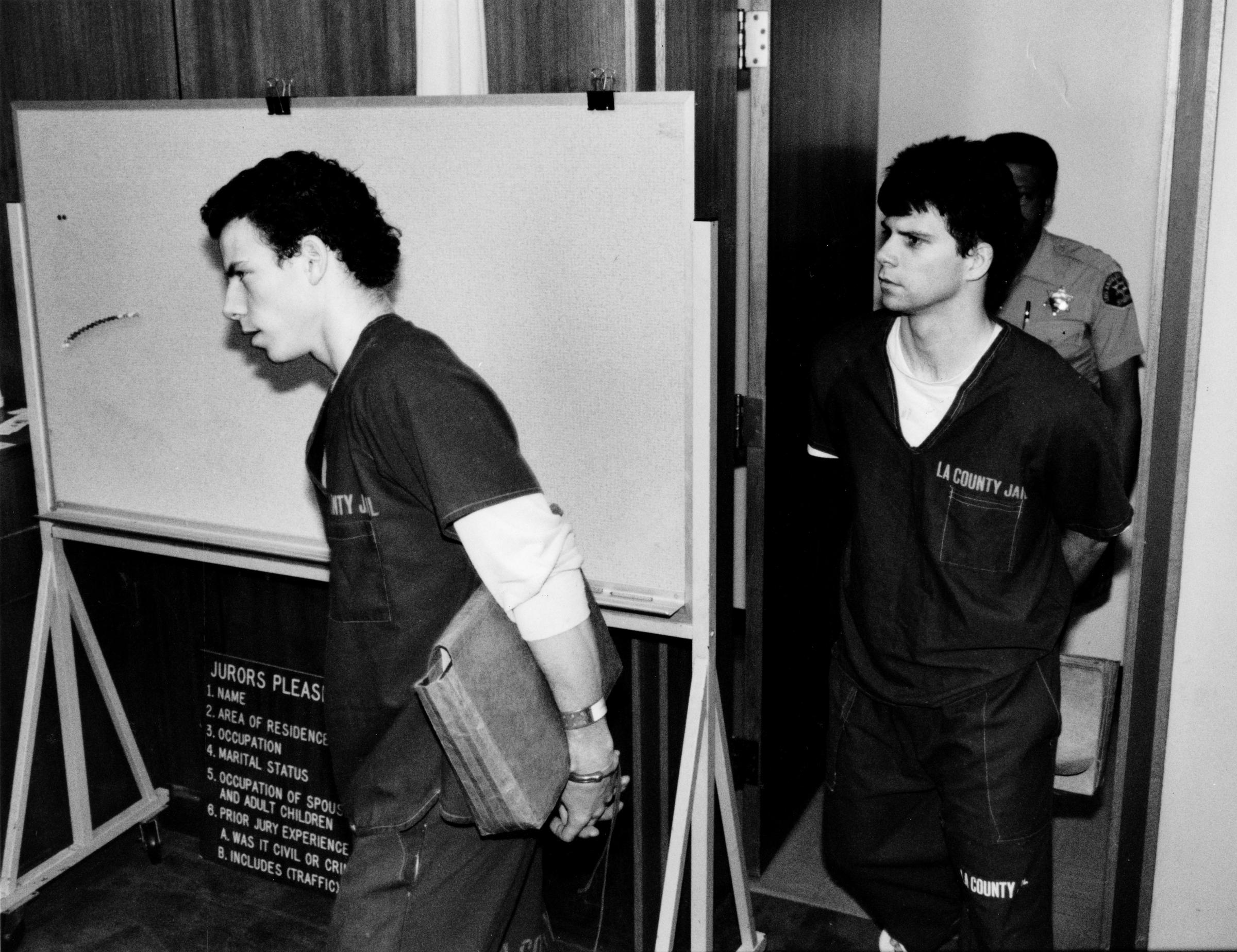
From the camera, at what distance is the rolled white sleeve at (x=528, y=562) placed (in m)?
1.55

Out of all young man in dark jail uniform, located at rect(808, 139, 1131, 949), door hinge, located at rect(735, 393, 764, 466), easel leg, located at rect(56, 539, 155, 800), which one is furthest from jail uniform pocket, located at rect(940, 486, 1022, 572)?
easel leg, located at rect(56, 539, 155, 800)

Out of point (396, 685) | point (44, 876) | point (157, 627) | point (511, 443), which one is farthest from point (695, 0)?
point (44, 876)

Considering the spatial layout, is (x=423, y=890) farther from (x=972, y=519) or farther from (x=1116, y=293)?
(x=1116, y=293)

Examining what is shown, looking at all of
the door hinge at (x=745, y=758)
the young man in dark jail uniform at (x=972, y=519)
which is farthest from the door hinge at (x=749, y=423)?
the door hinge at (x=745, y=758)

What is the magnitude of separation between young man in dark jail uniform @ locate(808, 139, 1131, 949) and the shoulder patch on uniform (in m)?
0.61

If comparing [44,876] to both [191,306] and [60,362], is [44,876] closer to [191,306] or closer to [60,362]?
[60,362]

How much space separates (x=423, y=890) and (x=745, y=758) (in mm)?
1182

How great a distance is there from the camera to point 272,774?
278cm

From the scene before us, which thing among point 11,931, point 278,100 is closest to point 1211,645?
point 278,100

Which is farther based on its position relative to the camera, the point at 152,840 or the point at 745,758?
the point at 152,840

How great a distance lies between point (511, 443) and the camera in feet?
5.23

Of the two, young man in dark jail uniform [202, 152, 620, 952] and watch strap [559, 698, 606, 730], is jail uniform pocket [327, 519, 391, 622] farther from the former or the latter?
watch strap [559, 698, 606, 730]

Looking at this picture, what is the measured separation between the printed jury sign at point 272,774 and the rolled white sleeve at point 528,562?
1222 mm

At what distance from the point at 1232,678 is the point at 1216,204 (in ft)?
2.55
